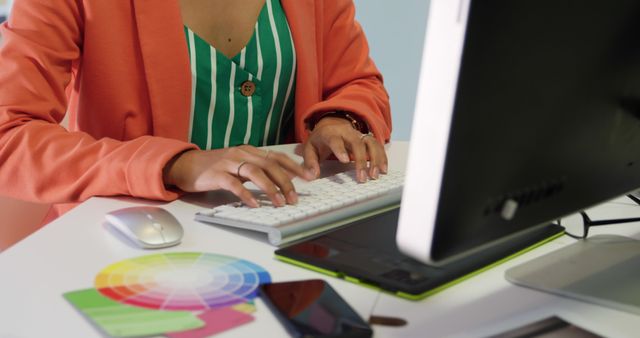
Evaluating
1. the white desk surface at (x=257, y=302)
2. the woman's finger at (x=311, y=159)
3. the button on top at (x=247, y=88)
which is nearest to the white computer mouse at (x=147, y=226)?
the white desk surface at (x=257, y=302)

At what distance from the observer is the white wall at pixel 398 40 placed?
2.51 meters

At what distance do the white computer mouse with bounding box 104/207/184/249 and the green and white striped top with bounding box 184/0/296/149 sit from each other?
45 cm

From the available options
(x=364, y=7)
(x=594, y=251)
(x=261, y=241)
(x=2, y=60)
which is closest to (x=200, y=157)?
(x=261, y=241)

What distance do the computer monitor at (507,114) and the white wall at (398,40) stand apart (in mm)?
1975

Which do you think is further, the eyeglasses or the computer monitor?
the eyeglasses

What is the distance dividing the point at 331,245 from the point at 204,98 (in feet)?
1.91

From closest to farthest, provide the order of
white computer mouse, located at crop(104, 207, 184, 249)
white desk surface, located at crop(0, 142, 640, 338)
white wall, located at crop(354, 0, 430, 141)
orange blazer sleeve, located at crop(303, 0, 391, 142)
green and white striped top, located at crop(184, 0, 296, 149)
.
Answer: white desk surface, located at crop(0, 142, 640, 338), white computer mouse, located at crop(104, 207, 184, 249), green and white striped top, located at crop(184, 0, 296, 149), orange blazer sleeve, located at crop(303, 0, 391, 142), white wall, located at crop(354, 0, 430, 141)

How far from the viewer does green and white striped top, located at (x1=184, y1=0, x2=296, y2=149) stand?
1.18 m

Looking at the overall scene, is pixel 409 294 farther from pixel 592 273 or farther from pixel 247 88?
pixel 247 88

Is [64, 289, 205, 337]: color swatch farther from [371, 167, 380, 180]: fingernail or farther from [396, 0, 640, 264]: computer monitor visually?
[371, 167, 380, 180]: fingernail

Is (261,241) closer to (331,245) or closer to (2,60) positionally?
(331,245)

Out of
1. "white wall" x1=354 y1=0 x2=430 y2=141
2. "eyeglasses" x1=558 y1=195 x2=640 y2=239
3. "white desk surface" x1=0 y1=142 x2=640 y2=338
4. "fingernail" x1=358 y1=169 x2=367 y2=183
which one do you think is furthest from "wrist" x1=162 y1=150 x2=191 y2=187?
"white wall" x1=354 y1=0 x2=430 y2=141

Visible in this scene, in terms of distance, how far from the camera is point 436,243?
45 centimetres

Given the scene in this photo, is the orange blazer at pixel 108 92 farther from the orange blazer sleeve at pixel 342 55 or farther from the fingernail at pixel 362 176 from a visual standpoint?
the fingernail at pixel 362 176
